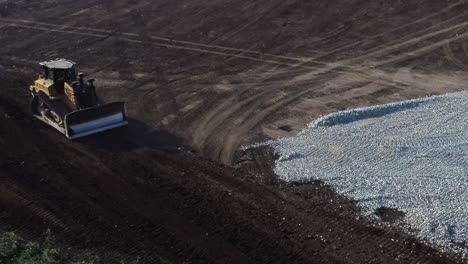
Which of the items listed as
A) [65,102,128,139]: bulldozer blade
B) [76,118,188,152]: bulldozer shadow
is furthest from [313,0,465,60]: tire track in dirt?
[65,102,128,139]: bulldozer blade

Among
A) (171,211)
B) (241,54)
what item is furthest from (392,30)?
(171,211)

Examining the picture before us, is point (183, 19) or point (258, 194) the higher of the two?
point (183, 19)

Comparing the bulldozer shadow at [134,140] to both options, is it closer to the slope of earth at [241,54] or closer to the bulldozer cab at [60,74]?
the slope of earth at [241,54]

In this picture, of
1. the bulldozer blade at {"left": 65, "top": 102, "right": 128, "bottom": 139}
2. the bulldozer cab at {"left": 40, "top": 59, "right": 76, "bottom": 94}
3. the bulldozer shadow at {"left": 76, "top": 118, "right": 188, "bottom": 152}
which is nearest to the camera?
the bulldozer blade at {"left": 65, "top": 102, "right": 128, "bottom": 139}

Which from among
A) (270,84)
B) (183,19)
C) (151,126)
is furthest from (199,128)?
(183,19)

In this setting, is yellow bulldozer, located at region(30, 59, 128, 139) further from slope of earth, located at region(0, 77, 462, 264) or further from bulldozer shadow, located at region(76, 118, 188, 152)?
slope of earth, located at region(0, 77, 462, 264)

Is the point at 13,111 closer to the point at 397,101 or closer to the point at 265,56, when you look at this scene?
the point at 265,56
